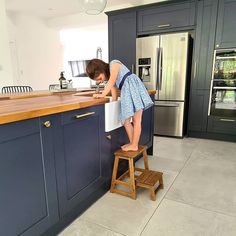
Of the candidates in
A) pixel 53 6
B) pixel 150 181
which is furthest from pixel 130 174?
pixel 53 6

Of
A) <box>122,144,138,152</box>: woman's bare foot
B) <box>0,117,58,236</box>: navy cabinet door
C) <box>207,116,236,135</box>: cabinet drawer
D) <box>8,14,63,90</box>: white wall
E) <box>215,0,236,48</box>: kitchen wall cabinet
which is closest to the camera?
<box>0,117,58,236</box>: navy cabinet door

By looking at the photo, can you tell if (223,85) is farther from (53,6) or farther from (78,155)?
(53,6)

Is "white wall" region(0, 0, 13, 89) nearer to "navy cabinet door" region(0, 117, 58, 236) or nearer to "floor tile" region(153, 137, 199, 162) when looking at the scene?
"floor tile" region(153, 137, 199, 162)

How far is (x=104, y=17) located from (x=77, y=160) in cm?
483

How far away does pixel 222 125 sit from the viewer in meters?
3.28

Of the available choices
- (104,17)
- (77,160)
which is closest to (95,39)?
(104,17)

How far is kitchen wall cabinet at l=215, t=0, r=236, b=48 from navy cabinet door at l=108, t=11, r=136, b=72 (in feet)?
4.72

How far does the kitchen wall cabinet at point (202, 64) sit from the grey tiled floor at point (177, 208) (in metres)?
1.05

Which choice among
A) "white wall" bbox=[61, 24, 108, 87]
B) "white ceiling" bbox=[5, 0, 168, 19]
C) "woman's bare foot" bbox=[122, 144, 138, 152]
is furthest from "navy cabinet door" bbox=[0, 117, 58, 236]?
"white wall" bbox=[61, 24, 108, 87]

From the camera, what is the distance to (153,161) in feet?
8.61

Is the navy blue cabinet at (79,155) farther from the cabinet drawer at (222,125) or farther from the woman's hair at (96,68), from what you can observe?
the cabinet drawer at (222,125)

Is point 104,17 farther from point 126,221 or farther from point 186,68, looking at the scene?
point 126,221

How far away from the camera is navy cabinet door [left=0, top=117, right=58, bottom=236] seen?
3.24 feet

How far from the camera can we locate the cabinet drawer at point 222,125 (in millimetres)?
3217
